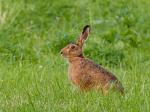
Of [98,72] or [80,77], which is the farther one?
→ [80,77]

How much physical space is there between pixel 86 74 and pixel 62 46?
317cm

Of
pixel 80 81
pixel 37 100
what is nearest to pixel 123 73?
pixel 80 81

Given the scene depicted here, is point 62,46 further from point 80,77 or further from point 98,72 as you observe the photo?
point 98,72

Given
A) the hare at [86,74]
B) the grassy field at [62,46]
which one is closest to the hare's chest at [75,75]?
the hare at [86,74]

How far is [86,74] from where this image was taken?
7.16m

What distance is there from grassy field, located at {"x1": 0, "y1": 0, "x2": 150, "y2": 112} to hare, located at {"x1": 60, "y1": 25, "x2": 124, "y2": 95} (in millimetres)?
132

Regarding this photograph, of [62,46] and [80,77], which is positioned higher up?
[62,46]

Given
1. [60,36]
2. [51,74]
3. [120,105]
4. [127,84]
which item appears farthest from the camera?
[60,36]

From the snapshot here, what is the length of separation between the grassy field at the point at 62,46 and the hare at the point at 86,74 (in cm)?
13

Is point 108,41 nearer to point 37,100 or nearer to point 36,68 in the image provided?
point 36,68

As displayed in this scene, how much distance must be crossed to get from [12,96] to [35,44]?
140 inches

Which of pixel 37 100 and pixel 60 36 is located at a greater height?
pixel 60 36

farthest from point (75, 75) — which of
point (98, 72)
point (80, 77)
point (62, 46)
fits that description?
point (62, 46)

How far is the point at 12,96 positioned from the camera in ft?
23.2
